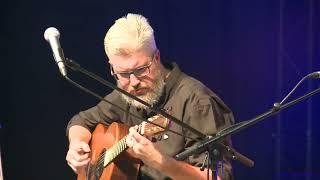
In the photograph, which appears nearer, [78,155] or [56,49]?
[56,49]

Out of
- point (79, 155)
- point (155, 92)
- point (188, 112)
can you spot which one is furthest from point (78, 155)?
point (188, 112)

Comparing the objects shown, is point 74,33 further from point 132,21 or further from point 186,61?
point 132,21

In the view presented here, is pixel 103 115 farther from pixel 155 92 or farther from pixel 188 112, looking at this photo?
pixel 188 112

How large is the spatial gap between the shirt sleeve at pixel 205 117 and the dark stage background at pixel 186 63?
1802mm

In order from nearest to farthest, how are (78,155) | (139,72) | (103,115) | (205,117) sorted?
(205,117)
(139,72)
(78,155)
(103,115)

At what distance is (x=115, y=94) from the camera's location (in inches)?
119

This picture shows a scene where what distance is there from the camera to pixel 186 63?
4.36 m

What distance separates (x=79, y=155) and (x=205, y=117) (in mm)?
751

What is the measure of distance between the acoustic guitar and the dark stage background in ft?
4.71

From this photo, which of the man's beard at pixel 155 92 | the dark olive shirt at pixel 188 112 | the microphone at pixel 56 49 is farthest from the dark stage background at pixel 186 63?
the microphone at pixel 56 49

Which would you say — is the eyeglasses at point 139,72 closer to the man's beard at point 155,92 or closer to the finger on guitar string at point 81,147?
the man's beard at point 155,92

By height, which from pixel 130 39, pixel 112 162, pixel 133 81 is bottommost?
pixel 112 162

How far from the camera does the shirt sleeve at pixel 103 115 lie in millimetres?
2992

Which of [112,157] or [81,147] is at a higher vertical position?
[81,147]
